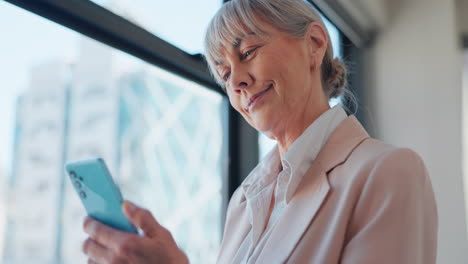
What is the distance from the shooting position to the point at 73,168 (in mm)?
611

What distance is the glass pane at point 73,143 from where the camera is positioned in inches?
46.6

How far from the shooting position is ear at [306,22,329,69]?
0.99 meters

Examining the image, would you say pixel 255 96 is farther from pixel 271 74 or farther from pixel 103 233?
pixel 103 233

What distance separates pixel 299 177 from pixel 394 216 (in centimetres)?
24

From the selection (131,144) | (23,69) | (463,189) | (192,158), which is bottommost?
(463,189)

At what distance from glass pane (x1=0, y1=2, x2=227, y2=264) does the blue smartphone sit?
0.36 m

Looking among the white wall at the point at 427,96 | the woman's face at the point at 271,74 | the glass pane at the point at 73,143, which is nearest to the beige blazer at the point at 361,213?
the woman's face at the point at 271,74

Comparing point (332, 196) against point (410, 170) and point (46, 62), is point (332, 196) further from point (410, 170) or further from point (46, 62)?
point (46, 62)

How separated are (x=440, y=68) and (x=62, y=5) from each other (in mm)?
2074

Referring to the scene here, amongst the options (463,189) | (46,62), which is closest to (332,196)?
(46,62)

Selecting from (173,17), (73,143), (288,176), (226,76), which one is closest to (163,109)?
(73,143)

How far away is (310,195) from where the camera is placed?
0.85 meters

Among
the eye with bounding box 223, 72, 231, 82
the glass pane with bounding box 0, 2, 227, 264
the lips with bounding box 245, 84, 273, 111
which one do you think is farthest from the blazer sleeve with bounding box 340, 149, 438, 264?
the glass pane with bounding box 0, 2, 227, 264

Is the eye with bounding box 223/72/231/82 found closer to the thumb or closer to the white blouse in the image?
the white blouse
